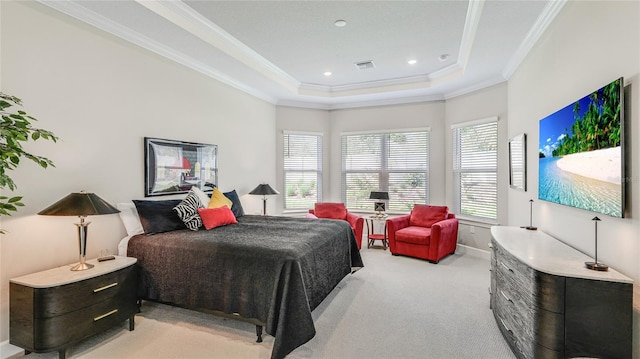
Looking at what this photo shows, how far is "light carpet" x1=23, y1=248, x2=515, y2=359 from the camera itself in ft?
8.12

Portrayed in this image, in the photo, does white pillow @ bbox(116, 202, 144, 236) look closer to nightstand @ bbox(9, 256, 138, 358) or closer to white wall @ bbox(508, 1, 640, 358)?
nightstand @ bbox(9, 256, 138, 358)

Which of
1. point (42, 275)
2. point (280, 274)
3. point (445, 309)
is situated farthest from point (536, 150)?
point (42, 275)

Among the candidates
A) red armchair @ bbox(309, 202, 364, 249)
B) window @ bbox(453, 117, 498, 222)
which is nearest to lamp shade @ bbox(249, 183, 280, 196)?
red armchair @ bbox(309, 202, 364, 249)

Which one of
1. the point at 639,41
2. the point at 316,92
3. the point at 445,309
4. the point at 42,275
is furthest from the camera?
the point at 316,92

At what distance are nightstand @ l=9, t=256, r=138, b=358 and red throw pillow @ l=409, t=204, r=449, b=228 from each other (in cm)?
451

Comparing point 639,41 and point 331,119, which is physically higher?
point 331,119

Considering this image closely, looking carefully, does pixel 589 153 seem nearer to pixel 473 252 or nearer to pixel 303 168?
pixel 473 252

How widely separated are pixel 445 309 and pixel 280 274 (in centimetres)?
188

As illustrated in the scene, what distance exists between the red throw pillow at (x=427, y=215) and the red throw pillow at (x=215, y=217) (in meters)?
3.26

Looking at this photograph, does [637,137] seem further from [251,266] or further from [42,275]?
[42,275]

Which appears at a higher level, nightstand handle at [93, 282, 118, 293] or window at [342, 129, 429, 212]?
window at [342, 129, 429, 212]

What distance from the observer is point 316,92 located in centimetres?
600

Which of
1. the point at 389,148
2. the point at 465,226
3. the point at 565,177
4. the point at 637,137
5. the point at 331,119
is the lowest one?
the point at 465,226

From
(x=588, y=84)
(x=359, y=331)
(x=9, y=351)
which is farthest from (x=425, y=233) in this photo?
(x=9, y=351)
